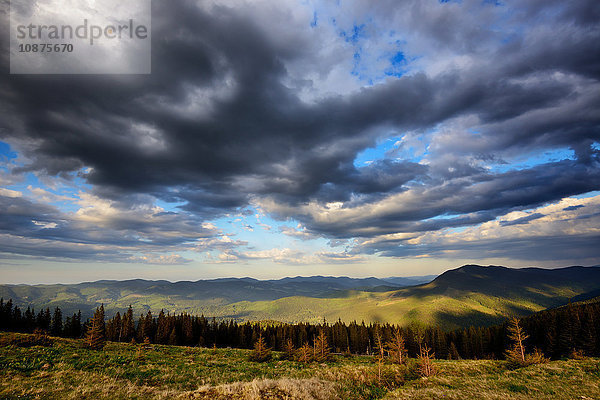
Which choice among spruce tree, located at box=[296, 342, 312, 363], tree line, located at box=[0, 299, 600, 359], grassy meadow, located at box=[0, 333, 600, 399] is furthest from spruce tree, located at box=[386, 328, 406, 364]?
tree line, located at box=[0, 299, 600, 359]

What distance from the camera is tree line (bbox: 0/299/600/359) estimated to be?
66.1 metres

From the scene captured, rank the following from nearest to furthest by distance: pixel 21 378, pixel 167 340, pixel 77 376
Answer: pixel 21 378 → pixel 77 376 → pixel 167 340

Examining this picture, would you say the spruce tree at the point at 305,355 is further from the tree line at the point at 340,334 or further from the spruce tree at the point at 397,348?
the tree line at the point at 340,334

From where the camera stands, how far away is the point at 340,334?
320ft

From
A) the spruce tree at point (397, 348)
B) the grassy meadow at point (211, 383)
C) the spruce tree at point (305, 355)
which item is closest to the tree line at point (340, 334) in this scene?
the spruce tree at point (305, 355)

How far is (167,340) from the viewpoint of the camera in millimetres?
76062

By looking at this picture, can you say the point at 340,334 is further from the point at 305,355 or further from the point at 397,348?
the point at 397,348

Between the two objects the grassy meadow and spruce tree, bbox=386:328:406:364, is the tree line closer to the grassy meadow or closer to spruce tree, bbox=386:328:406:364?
spruce tree, bbox=386:328:406:364

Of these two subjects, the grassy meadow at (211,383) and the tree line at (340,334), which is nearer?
the grassy meadow at (211,383)

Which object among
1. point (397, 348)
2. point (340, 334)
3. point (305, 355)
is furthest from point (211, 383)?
point (340, 334)

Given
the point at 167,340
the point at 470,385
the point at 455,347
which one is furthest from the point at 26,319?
the point at 455,347

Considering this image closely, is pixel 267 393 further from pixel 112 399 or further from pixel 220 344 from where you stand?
pixel 220 344

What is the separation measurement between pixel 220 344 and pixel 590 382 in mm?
91585

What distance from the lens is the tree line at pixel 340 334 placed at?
6606cm
